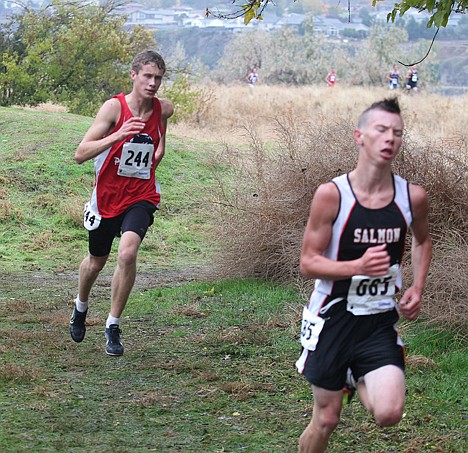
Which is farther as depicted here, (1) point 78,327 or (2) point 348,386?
(1) point 78,327

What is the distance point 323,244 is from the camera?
445cm

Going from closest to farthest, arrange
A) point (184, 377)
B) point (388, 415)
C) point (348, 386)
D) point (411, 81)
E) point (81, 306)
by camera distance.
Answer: point (388, 415)
point (348, 386)
point (184, 377)
point (81, 306)
point (411, 81)

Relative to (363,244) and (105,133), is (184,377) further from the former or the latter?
(363,244)

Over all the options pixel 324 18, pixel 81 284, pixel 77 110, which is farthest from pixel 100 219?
pixel 324 18

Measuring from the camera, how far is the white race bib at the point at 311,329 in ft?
14.9

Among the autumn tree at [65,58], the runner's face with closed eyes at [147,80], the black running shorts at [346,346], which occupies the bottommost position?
the black running shorts at [346,346]

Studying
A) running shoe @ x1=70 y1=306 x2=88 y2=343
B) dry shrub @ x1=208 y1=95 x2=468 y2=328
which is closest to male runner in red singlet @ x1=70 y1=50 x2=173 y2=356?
running shoe @ x1=70 y1=306 x2=88 y2=343

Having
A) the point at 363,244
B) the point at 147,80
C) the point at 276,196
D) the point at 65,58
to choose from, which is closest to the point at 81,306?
the point at 147,80

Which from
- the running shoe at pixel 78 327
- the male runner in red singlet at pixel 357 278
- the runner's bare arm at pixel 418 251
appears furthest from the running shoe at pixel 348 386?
the running shoe at pixel 78 327

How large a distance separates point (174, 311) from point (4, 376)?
2824 millimetres

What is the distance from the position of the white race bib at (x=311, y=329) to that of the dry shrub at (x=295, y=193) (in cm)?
363

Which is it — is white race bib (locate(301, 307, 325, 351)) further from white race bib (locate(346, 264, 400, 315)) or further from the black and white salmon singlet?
white race bib (locate(346, 264, 400, 315))

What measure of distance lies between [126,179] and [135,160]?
0.17 m

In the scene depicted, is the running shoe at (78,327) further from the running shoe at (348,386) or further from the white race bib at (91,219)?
the running shoe at (348,386)
